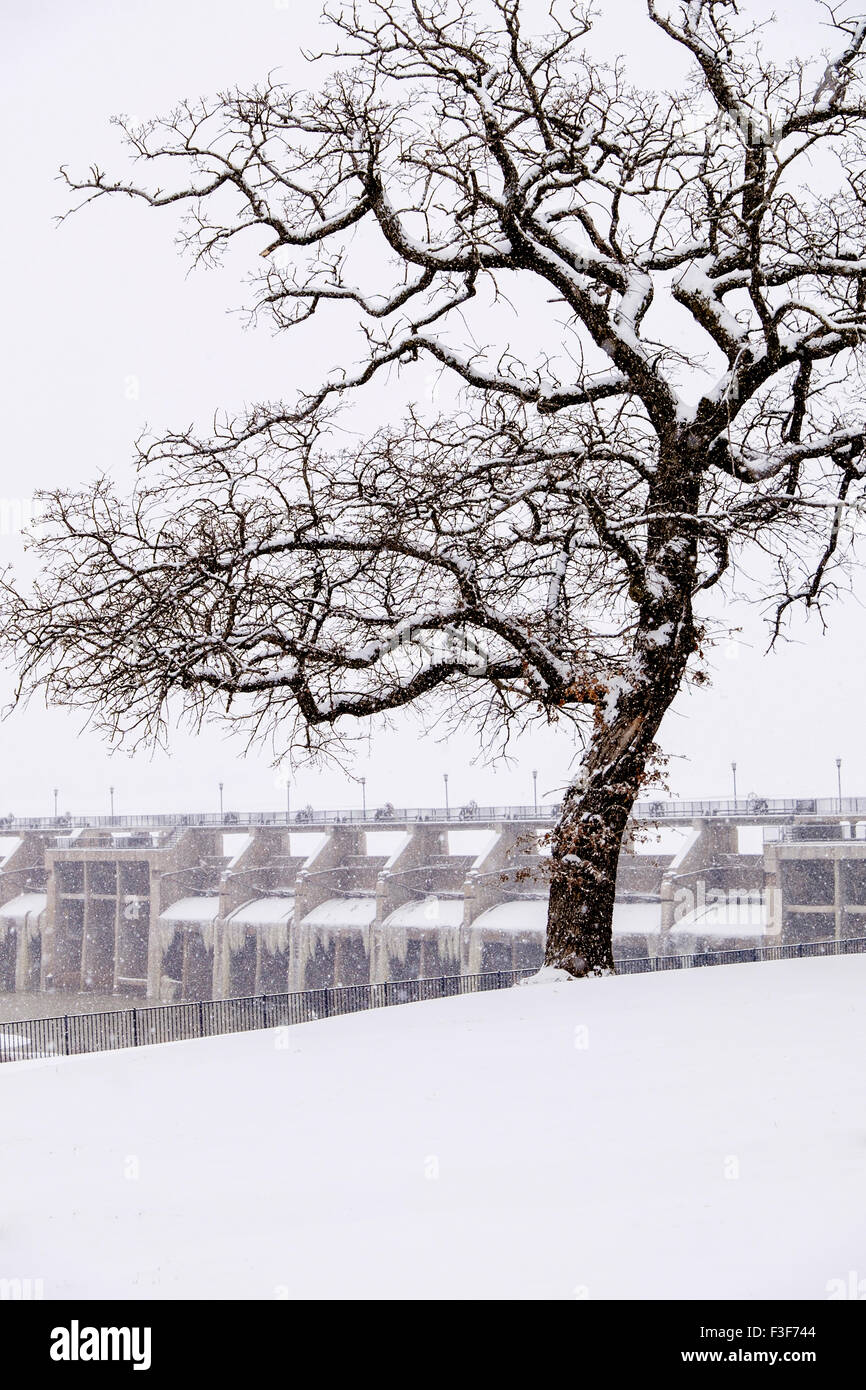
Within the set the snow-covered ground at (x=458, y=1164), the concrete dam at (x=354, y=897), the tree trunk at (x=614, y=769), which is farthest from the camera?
the concrete dam at (x=354, y=897)

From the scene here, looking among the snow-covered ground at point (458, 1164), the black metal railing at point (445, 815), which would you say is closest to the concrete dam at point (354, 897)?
the black metal railing at point (445, 815)

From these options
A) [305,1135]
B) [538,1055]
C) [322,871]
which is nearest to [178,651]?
[538,1055]

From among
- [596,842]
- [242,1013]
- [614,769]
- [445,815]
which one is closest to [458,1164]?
[596,842]

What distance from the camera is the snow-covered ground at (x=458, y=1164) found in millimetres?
4434

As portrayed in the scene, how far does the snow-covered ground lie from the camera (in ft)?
14.5

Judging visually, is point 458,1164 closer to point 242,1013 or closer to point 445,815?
point 242,1013

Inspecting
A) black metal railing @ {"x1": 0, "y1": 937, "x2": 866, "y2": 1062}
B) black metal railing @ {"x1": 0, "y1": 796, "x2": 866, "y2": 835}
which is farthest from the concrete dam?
black metal railing @ {"x1": 0, "y1": 937, "x2": 866, "y2": 1062}

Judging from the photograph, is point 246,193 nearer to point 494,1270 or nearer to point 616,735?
point 616,735

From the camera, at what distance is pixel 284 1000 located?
16.0 meters

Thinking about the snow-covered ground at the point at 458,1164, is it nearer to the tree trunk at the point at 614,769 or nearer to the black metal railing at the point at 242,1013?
the tree trunk at the point at 614,769

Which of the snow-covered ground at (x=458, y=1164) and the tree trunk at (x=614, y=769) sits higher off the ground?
the tree trunk at (x=614, y=769)

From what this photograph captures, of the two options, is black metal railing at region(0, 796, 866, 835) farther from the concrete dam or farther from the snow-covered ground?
the snow-covered ground

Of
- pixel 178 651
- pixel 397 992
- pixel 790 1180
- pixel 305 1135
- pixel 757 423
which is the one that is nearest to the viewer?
pixel 790 1180
